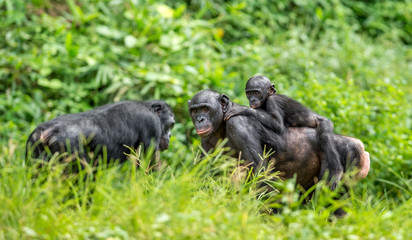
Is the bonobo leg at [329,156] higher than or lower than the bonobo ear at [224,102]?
lower

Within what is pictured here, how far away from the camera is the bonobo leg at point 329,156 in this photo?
13.2ft

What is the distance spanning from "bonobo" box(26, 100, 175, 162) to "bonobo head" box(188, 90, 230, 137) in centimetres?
73

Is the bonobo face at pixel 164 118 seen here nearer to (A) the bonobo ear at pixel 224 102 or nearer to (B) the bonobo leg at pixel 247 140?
(A) the bonobo ear at pixel 224 102

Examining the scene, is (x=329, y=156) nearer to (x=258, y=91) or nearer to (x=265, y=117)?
(x=265, y=117)

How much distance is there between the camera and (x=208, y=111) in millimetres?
4297

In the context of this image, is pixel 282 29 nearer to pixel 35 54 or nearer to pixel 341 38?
pixel 341 38

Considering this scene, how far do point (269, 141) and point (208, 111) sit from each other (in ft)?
1.93

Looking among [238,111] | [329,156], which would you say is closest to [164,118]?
[238,111]

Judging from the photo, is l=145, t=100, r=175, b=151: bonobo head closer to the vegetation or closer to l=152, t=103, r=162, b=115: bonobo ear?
l=152, t=103, r=162, b=115: bonobo ear

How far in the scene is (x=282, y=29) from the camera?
9805 mm

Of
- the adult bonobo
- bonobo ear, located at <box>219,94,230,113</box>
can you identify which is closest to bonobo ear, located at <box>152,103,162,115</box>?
the adult bonobo

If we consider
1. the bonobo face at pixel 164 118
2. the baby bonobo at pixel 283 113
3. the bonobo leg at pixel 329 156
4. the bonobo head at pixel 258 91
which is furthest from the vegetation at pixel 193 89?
the bonobo head at pixel 258 91

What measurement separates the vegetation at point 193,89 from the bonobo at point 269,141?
205 millimetres

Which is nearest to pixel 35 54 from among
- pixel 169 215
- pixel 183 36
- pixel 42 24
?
pixel 42 24
